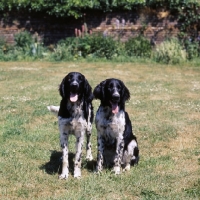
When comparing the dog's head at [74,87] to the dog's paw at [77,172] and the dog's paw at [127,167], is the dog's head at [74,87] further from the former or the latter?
the dog's paw at [127,167]

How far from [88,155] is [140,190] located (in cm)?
156

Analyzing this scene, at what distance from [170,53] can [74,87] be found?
1165 cm

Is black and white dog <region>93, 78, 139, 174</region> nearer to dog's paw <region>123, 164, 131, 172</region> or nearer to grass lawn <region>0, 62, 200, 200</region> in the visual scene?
dog's paw <region>123, 164, 131, 172</region>

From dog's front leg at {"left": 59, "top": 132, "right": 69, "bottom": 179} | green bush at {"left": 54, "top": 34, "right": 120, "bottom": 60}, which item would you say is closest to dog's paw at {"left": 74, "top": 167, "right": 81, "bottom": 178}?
dog's front leg at {"left": 59, "top": 132, "right": 69, "bottom": 179}

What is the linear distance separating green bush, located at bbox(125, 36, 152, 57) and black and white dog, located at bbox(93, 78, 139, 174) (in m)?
11.8

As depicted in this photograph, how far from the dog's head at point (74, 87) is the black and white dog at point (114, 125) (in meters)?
0.27

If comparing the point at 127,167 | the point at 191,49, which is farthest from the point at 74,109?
the point at 191,49

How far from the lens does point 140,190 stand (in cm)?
539

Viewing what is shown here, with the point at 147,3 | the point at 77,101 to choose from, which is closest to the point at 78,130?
the point at 77,101

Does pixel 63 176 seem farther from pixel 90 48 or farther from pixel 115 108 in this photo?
pixel 90 48

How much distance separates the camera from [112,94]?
594cm

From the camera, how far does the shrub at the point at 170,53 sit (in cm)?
1691

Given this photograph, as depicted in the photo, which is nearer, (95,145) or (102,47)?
(95,145)

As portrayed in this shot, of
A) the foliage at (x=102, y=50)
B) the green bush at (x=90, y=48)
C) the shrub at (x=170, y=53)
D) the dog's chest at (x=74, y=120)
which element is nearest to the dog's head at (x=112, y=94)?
the dog's chest at (x=74, y=120)
